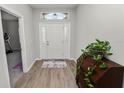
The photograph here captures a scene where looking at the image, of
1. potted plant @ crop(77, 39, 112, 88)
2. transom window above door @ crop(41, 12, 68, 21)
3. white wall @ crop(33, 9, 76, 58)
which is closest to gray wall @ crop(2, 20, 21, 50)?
white wall @ crop(33, 9, 76, 58)

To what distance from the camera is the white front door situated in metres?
5.02

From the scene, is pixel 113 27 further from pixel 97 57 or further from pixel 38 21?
pixel 38 21

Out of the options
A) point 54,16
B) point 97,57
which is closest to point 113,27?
point 97,57

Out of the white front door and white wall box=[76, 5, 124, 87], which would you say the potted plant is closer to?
white wall box=[76, 5, 124, 87]

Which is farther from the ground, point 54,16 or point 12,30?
point 54,16

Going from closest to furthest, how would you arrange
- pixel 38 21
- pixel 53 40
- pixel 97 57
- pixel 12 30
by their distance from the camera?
pixel 97 57, pixel 38 21, pixel 53 40, pixel 12 30

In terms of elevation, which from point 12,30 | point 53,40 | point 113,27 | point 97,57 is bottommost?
point 97,57

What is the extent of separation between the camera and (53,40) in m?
5.12

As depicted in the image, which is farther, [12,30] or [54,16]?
[12,30]

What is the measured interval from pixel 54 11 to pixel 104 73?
4050 millimetres

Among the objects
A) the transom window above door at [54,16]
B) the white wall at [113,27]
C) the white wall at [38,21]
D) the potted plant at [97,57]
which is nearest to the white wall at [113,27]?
the white wall at [113,27]

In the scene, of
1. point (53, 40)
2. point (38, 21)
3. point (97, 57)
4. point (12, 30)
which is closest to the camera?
point (97, 57)

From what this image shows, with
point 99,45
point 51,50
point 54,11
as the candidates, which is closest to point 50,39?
point 51,50
